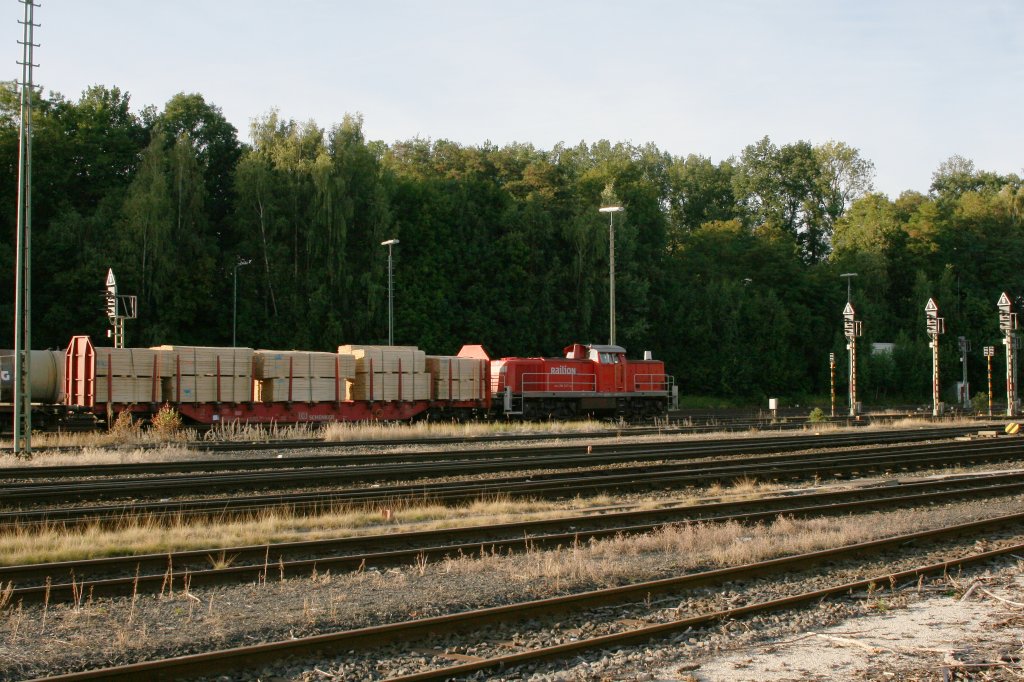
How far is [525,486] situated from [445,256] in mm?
39920

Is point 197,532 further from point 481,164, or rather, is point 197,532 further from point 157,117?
point 481,164

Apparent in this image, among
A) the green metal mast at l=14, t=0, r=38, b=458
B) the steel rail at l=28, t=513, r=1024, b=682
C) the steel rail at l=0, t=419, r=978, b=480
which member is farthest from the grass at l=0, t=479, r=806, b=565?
the green metal mast at l=14, t=0, r=38, b=458

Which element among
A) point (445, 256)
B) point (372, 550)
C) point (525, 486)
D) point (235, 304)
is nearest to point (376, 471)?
point (525, 486)

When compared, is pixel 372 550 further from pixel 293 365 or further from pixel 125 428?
pixel 293 365

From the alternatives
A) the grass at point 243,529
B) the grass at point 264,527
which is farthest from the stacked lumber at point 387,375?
the grass at point 243,529

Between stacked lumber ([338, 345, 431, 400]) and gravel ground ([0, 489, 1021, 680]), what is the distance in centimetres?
2358

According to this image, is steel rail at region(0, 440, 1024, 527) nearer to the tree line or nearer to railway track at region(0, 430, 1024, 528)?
railway track at region(0, 430, 1024, 528)

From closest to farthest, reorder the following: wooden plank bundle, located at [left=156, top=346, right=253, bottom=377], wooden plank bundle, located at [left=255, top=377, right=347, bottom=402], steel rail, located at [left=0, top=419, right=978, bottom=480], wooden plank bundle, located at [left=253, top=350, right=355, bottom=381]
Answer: steel rail, located at [left=0, top=419, right=978, bottom=480], wooden plank bundle, located at [left=156, top=346, right=253, bottom=377], wooden plank bundle, located at [left=253, top=350, right=355, bottom=381], wooden plank bundle, located at [left=255, top=377, right=347, bottom=402]

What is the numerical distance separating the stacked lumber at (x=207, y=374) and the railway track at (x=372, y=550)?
19713 mm

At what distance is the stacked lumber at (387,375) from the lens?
111 ft

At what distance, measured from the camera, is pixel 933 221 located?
8206 centimetres

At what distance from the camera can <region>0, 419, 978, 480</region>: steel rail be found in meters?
18.7

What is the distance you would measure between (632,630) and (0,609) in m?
5.72

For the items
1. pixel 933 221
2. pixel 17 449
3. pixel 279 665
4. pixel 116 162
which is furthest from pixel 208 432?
pixel 933 221
